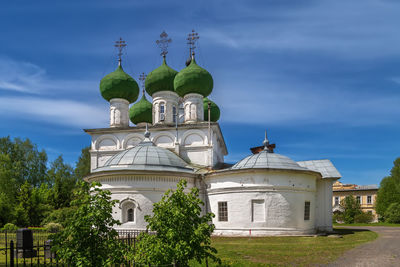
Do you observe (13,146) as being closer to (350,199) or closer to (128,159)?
(128,159)

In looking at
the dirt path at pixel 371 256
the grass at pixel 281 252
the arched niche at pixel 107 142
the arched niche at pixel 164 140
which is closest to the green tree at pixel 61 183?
the arched niche at pixel 107 142

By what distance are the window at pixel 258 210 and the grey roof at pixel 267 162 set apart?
1745mm

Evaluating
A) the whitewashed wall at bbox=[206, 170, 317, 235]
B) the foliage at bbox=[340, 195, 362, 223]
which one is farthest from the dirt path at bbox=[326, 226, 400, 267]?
the foliage at bbox=[340, 195, 362, 223]

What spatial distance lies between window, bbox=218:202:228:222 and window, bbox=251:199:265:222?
4.95ft

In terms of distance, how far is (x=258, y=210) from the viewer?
18.2m

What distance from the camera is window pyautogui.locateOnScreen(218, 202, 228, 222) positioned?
19016 millimetres

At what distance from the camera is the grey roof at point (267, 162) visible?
740 inches

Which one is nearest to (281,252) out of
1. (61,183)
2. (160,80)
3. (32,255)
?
(32,255)

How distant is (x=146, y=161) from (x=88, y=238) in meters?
13.1

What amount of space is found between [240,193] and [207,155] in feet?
18.3

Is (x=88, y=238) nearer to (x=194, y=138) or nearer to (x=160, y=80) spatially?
(x=194, y=138)

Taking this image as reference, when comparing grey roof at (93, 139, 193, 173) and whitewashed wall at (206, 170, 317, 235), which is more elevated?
grey roof at (93, 139, 193, 173)

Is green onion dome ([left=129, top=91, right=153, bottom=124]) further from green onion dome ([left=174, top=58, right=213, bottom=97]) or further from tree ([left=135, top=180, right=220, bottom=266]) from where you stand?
tree ([left=135, top=180, right=220, bottom=266])

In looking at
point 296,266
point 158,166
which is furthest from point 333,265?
point 158,166
